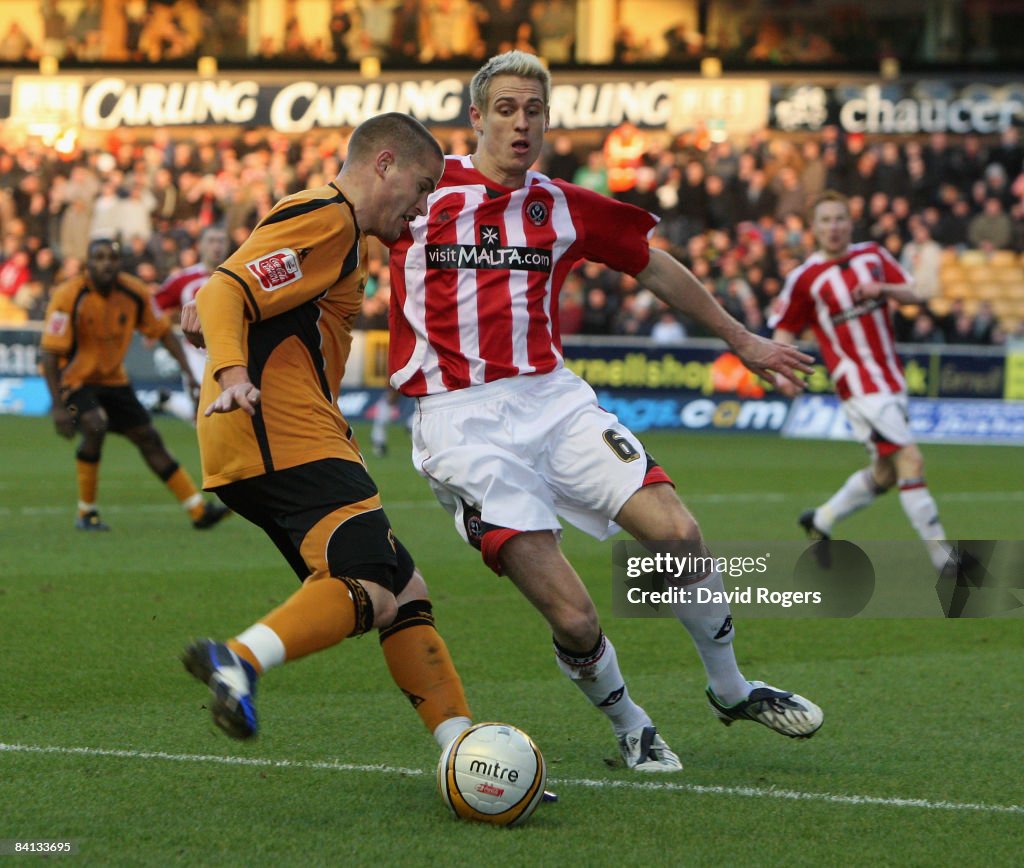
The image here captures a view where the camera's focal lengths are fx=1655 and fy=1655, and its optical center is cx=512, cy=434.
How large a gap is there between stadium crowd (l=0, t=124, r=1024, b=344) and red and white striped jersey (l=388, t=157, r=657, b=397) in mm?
17560

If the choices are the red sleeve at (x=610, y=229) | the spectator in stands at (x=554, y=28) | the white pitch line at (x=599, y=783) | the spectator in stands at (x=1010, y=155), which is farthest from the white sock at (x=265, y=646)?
the spectator in stands at (x=554, y=28)

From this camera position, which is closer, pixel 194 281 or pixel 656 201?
pixel 194 281

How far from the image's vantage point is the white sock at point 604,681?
5.06 m

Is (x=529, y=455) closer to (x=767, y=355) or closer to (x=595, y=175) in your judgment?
(x=767, y=355)

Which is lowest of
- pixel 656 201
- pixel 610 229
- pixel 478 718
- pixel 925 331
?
pixel 925 331

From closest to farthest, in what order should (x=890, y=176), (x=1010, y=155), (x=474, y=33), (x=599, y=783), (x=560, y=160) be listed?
(x=599, y=783)
(x=890, y=176)
(x=1010, y=155)
(x=560, y=160)
(x=474, y=33)

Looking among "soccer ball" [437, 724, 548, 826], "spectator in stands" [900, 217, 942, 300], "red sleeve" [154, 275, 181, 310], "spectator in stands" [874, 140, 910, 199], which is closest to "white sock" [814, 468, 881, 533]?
"soccer ball" [437, 724, 548, 826]

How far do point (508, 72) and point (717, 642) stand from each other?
194 centimetres

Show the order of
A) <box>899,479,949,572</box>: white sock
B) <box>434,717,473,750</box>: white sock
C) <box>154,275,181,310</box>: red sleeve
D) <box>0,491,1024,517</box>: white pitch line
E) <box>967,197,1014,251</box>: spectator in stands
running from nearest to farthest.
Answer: <box>434,717,473,750</box>: white sock
<box>899,479,949,572</box>: white sock
<box>0,491,1024,517</box>: white pitch line
<box>154,275,181,310</box>: red sleeve
<box>967,197,1014,251</box>: spectator in stands

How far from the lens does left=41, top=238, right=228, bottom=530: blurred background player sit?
38.5ft

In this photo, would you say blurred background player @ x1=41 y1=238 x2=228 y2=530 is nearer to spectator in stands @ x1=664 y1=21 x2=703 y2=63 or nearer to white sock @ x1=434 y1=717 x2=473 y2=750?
white sock @ x1=434 y1=717 x2=473 y2=750

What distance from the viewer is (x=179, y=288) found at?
1482 centimetres

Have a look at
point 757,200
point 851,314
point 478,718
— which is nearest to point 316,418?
point 478,718
